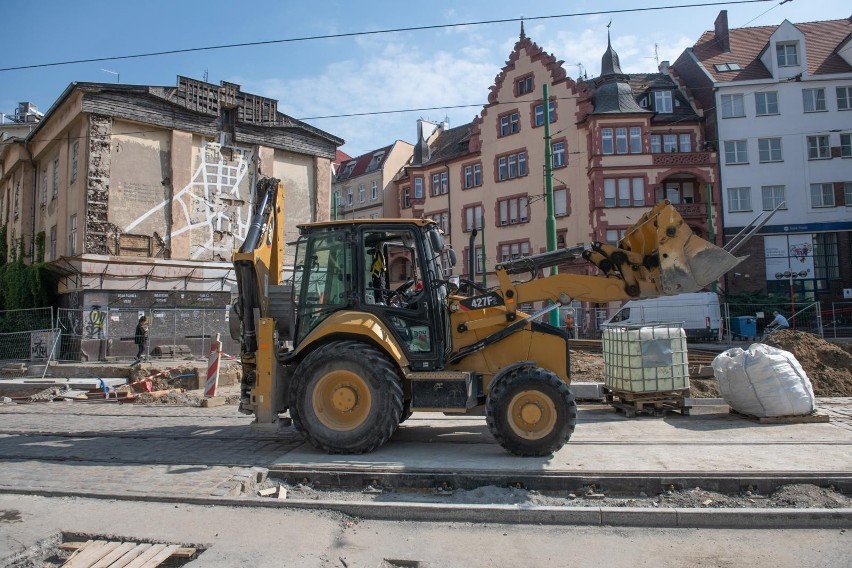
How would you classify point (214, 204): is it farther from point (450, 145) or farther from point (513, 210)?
point (450, 145)

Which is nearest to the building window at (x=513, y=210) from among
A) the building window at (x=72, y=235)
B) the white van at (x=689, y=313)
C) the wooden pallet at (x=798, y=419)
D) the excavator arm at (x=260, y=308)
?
the white van at (x=689, y=313)

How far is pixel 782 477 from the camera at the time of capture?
5906 millimetres

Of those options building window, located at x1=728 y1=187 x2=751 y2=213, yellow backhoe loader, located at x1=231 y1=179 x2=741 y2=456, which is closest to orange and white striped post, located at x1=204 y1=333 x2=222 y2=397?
yellow backhoe loader, located at x1=231 y1=179 x2=741 y2=456

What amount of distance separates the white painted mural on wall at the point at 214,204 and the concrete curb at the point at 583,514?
19.9 m

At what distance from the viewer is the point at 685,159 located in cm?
3559

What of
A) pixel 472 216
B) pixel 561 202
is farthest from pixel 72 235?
pixel 561 202

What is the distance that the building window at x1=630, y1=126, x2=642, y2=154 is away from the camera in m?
36.0

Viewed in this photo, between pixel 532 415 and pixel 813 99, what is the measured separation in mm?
39047

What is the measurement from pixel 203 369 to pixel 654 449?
39.3ft

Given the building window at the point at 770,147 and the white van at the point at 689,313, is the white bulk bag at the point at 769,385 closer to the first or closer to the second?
the white van at the point at 689,313

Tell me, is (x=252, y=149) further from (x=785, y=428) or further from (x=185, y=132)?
(x=785, y=428)

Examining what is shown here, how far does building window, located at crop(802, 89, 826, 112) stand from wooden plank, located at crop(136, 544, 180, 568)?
42.2 metres

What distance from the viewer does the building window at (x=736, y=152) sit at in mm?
36281

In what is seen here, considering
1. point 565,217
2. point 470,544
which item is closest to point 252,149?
point 565,217
